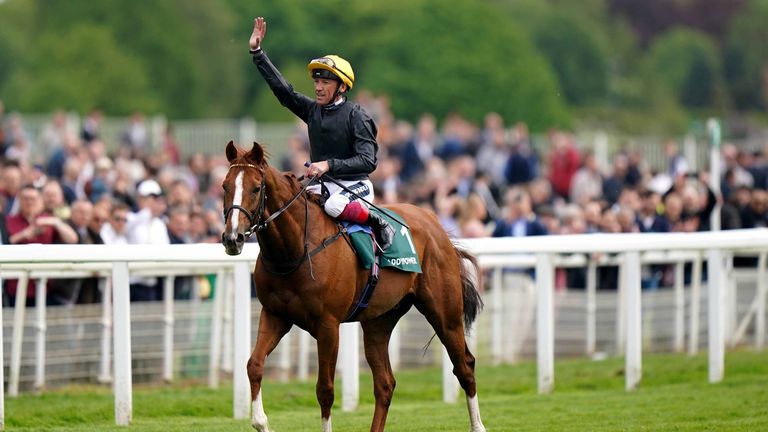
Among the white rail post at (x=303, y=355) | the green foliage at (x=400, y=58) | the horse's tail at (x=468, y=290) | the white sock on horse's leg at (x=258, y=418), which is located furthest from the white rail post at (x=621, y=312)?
the green foliage at (x=400, y=58)

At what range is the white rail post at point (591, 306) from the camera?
15.8m

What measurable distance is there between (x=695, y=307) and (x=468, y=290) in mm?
5486

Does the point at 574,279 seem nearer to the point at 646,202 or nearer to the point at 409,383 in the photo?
the point at 646,202

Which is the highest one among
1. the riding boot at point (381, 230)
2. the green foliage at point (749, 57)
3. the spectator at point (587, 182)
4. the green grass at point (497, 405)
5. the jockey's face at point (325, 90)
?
the green foliage at point (749, 57)

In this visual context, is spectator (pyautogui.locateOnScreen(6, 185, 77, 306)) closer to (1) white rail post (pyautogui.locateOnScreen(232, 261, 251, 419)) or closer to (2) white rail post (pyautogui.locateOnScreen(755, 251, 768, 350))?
(1) white rail post (pyautogui.locateOnScreen(232, 261, 251, 419))

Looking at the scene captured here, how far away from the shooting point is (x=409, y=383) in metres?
13.7

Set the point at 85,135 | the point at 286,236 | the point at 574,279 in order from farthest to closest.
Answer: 1. the point at 85,135
2. the point at 574,279
3. the point at 286,236

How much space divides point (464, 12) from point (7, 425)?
56855 mm

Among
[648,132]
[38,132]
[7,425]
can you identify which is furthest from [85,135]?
[648,132]

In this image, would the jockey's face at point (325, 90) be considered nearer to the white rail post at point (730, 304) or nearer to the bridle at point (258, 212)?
the bridle at point (258, 212)

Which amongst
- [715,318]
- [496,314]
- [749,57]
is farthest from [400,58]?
[715,318]

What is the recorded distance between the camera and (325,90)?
388 inches

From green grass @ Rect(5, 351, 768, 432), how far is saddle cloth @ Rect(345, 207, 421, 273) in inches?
45.4

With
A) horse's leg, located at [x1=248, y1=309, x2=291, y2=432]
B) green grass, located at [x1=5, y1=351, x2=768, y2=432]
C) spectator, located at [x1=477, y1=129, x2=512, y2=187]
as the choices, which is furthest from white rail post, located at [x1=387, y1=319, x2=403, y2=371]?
spectator, located at [x1=477, y1=129, x2=512, y2=187]
